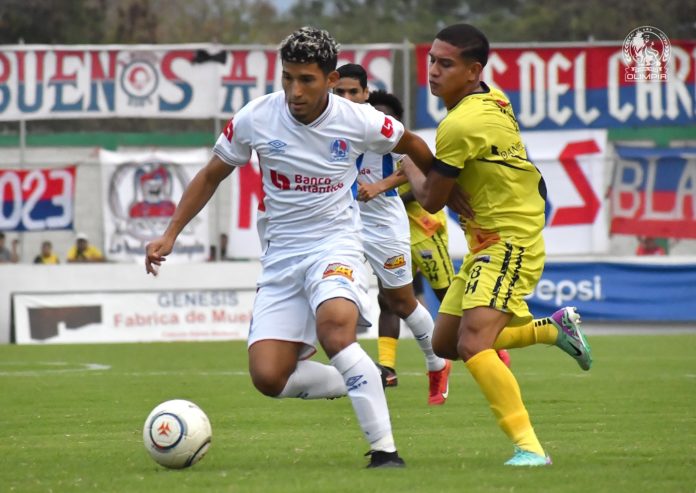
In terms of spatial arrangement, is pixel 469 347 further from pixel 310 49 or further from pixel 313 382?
pixel 310 49

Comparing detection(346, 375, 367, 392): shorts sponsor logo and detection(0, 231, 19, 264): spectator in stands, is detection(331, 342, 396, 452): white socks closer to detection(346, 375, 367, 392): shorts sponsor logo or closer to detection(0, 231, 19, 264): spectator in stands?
detection(346, 375, 367, 392): shorts sponsor logo

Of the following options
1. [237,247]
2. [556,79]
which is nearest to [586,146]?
[556,79]

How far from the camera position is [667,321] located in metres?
21.3

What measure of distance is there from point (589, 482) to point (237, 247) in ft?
52.6

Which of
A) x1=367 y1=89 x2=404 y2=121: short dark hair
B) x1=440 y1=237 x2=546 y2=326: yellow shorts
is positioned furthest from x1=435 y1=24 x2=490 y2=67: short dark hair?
x1=367 y1=89 x2=404 y2=121: short dark hair

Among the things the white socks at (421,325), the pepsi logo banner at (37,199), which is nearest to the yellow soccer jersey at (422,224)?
the white socks at (421,325)

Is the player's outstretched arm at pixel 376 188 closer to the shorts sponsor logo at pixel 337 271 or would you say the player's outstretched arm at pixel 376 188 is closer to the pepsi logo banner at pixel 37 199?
the shorts sponsor logo at pixel 337 271

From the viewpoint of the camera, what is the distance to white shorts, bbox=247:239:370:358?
686 cm

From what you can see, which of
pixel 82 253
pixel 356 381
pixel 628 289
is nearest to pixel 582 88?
pixel 628 289

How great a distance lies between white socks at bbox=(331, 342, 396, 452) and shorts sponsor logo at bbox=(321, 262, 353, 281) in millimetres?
386

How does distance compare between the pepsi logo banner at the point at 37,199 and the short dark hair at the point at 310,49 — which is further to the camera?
the pepsi logo banner at the point at 37,199

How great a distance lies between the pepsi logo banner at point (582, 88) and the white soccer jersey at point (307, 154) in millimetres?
14857

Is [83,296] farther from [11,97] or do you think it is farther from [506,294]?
[506,294]

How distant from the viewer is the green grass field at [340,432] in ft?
20.6
